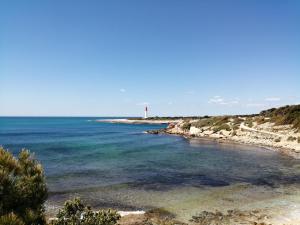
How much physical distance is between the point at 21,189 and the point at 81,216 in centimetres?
398

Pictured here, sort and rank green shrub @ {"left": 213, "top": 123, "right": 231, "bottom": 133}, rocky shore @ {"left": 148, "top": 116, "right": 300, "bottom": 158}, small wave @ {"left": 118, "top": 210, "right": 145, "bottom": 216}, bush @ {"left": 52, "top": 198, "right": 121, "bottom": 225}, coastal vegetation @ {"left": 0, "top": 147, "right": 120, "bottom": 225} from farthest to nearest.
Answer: green shrub @ {"left": 213, "top": 123, "right": 231, "bottom": 133}
rocky shore @ {"left": 148, "top": 116, "right": 300, "bottom": 158}
small wave @ {"left": 118, "top": 210, "right": 145, "bottom": 216}
bush @ {"left": 52, "top": 198, "right": 121, "bottom": 225}
coastal vegetation @ {"left": 0, "top": 147, "right": 120, "bottom": 225}

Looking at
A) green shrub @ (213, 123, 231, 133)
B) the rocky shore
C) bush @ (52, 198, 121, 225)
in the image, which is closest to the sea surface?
bush @ (52, 198, 121, 225)

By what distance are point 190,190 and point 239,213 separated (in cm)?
718

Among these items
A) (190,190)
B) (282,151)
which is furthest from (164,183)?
(282,151)

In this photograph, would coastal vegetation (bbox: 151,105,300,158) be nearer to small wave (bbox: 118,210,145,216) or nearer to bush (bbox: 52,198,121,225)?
small wave (bbox: 118,210,145,216)

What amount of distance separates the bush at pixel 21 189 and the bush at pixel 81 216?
1.88 metres

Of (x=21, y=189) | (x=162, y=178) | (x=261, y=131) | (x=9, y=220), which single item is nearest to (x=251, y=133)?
(x=261, y=131)

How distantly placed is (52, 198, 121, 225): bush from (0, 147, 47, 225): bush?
188 cm

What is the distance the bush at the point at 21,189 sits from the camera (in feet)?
28.0

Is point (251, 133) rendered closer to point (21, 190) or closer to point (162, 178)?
point (162, 178)

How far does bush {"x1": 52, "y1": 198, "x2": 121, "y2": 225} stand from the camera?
1114 centimetres

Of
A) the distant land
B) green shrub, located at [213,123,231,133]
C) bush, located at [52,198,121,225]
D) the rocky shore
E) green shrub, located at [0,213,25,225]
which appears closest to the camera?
green shrub, located at [0,213,25,225]

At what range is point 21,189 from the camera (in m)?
9.09

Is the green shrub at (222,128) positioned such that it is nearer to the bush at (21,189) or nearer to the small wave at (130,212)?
the small wave at (130,212)
